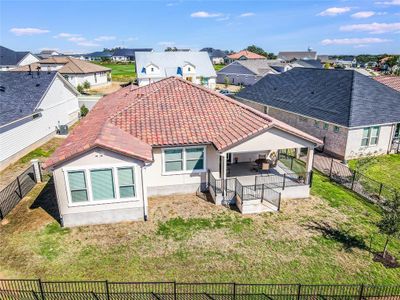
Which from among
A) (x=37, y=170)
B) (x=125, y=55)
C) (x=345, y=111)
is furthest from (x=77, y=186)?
(x=125, y=55)

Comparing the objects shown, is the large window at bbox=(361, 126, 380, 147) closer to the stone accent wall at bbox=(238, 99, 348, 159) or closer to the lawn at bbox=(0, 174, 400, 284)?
the stone accent wall at bbox=(238, 99, 348, 159)

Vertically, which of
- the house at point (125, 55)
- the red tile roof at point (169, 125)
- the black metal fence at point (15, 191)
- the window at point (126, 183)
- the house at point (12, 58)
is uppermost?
the house at point (125, 55)

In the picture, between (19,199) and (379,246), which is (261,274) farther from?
(19,199)

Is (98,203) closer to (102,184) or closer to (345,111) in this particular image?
(102,184)

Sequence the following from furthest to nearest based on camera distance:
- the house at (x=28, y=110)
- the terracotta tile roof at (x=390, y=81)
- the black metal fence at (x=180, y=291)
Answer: the terracotta tile roof at (x=390, y=81), the house at (x=28, y=110), the black metal fence at (x=180, y=291)

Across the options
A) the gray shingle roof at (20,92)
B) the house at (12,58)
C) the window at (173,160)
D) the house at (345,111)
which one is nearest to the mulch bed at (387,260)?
the window at (173,160)

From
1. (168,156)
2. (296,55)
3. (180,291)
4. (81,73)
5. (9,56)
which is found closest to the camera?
(180,291)

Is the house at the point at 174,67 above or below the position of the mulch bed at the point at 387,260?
above

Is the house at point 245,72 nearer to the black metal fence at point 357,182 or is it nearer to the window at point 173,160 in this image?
the black metal fence at point 357,182
